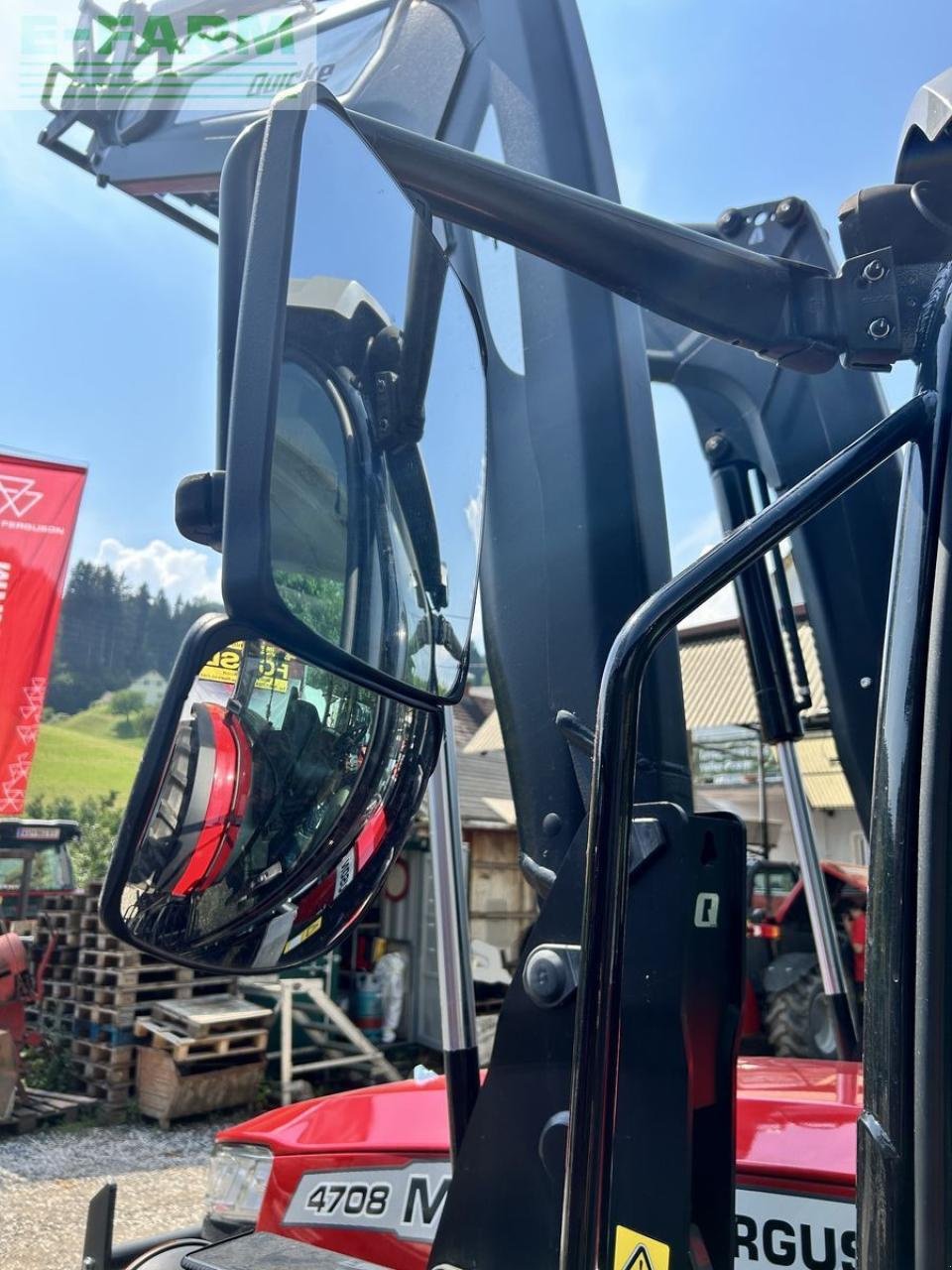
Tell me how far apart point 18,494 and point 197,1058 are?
4606 mm

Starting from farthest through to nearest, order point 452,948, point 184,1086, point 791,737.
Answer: point 184,1086
point 791,737
point 452,948

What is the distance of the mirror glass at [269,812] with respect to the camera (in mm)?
1114

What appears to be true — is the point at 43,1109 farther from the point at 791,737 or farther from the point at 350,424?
the point at 350,424

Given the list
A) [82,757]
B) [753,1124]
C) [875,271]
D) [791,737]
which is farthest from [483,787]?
[82,757]

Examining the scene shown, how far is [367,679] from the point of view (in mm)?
1060

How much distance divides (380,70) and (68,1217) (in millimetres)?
5988

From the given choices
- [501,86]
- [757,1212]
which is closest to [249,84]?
[501,86]

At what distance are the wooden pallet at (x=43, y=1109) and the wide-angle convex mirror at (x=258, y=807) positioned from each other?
A: 24.1 ft

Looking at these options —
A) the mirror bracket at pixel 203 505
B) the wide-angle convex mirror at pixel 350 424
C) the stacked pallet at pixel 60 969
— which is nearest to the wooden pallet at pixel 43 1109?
the stacked pallet at pixel 60 969

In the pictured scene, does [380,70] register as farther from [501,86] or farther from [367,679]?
[367,679]

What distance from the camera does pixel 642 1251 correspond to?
1.14 metres

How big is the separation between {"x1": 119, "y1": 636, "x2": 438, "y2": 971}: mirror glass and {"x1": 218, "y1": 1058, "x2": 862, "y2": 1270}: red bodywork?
57cm

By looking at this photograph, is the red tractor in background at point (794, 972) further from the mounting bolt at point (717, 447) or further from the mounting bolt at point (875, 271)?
the mounting bolt at point (875, 271)

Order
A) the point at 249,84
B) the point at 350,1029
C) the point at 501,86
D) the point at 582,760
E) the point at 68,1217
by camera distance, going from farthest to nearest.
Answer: the point at 350,1029 → the point at 68,1217 → the point at 249,84 → the point at 501,86 → the point at 582,760
